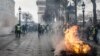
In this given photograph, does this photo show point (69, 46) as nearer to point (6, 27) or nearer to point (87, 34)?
point (87, 34)

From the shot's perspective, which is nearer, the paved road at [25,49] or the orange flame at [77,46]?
the orange flame at [77,46]

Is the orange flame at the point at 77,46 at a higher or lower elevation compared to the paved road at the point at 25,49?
higher

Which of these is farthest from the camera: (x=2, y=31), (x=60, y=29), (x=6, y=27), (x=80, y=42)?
(x=6, y=27)

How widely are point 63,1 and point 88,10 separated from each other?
47.2 feet

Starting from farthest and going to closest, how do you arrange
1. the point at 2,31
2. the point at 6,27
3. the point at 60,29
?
the point at 6,27, the point at 2,31, the point at 60,29

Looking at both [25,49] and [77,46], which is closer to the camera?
[77,46]

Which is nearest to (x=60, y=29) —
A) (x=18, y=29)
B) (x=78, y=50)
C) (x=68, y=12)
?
(x=18, y=29)

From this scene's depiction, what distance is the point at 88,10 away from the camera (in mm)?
82688

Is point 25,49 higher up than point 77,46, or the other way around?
point 77,46

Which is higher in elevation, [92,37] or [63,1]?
[63,1]

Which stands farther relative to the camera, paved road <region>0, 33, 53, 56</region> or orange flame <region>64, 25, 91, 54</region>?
paved road <region>0, 33, 53, 56</region>

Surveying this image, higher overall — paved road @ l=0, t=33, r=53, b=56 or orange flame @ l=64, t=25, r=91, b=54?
orange flame @ l=64, t=25, r=91, b=54

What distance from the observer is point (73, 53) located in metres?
15.8

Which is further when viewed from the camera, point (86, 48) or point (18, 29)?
point (18, 29)
